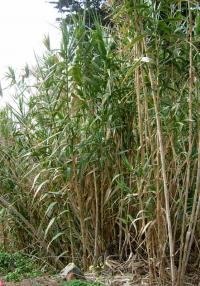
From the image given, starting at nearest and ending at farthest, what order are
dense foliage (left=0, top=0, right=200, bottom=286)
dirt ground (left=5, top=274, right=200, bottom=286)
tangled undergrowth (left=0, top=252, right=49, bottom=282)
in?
1. dense foliage (left=0, top=0, right=200, bottom=286)
2. dirt ground (left=5, top=274, right=200, bottom=286)
3. tangled undergrowth (left=0, top=252, right=49, bottom=282)

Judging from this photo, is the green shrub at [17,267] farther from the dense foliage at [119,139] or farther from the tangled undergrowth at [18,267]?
the dense foliage at [119,139]

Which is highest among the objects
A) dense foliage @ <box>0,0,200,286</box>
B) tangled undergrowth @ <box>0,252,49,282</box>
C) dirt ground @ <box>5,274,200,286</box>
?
dense foliage @ <box>0,0,200,286</box>

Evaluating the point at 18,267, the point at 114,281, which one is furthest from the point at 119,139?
the point at 18,267

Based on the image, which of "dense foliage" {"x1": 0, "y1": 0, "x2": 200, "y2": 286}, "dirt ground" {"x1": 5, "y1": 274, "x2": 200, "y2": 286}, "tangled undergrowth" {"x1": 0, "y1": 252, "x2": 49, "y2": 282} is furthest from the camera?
"tangled undergrowth" {"x1": 0, "y1": 252, "x2": 49, "y2": 282}

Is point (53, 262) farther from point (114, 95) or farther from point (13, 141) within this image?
point (114, 95)

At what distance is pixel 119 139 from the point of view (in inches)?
180

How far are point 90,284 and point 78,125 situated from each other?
142cm

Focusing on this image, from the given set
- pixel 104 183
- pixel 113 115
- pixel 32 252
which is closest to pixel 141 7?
pixel 113 115

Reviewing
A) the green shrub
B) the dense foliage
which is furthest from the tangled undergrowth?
the dense foliage

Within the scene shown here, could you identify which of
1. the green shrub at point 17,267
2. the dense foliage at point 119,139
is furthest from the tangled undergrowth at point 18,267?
the dense foliage at point 119,139

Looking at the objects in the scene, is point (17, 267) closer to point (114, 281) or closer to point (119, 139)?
point (114, 281)

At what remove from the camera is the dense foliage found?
381 cm

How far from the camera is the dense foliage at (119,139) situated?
3.81 meters

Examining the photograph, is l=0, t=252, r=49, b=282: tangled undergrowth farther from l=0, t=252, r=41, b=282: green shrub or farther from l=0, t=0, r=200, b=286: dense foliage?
l=0, t=0, r=200, b=286: dense foliage
